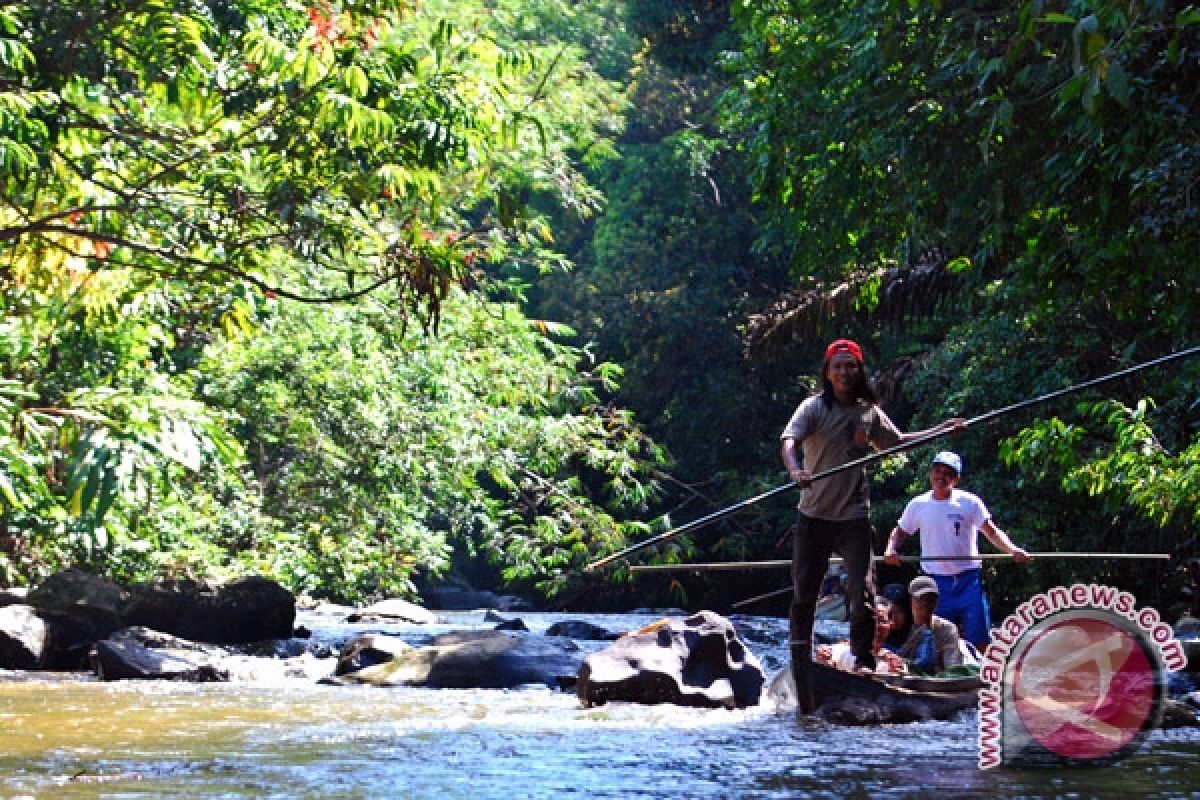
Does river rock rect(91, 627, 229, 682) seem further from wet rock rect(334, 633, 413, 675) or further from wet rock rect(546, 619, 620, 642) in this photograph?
wet rock rect(546, 619, 620, 642)

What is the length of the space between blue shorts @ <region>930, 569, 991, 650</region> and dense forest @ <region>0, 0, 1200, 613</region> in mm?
1417

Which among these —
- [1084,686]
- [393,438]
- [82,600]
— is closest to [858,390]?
[1084,686]

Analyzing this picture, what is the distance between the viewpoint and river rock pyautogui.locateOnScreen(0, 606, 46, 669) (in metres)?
12.5

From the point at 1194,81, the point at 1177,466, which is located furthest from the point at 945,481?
the point at 1194,81

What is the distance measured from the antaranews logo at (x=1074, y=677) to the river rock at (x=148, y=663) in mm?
6837

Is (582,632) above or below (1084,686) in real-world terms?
above

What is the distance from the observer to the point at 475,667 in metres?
11.6

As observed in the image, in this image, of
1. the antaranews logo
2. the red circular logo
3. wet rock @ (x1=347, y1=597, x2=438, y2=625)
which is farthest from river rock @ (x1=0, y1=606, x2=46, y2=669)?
the red circular logo

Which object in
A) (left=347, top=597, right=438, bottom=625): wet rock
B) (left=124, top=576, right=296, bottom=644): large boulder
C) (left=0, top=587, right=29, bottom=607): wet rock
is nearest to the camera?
(left=0, top=587, right=29, bottom=607): wet rock

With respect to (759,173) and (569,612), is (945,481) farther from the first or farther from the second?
(569,612)

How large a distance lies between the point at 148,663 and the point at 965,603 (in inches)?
236

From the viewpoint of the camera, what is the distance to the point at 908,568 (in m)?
20.7

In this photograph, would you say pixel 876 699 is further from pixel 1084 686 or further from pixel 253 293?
pixel 253 293

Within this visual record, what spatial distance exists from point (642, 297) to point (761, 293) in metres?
2.00
